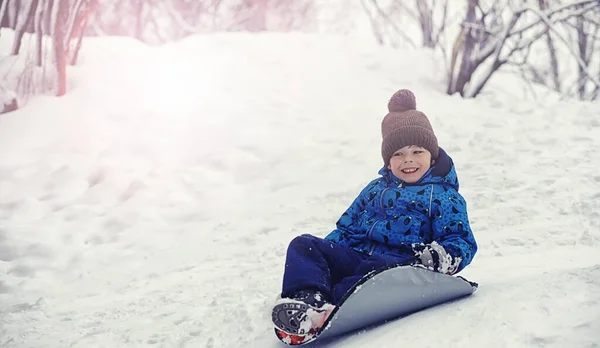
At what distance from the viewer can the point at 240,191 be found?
276cm

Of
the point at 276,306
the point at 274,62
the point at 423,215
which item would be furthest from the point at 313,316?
the point at 274,62

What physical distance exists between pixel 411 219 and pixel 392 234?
2.5 inches

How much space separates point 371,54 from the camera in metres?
4.63

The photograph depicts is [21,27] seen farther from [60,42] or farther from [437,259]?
[437,259]

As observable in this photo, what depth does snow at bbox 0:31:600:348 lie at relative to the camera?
1.41 meters

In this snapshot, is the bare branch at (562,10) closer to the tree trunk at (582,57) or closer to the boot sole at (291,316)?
the tree trunk at (582,57)

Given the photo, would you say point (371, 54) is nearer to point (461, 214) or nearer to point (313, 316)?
point (461, 214)

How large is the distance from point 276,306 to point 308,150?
83.0 inches

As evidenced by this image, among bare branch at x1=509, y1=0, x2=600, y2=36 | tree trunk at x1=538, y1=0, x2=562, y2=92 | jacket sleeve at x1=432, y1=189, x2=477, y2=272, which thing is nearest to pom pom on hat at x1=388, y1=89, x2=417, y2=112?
jacket sleeve at x1=432, y1=189, x2=477, y2=272

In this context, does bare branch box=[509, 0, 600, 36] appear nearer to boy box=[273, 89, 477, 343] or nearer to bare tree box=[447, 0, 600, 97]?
bare tree box=[447, 0, 600, 97]

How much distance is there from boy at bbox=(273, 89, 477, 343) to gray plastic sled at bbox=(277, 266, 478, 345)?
0.09 ft

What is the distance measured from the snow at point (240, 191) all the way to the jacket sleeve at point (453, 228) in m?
0.10

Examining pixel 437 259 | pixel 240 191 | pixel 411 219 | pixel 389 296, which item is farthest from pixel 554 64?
pixel 389 296

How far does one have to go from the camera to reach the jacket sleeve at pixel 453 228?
1.28 m
